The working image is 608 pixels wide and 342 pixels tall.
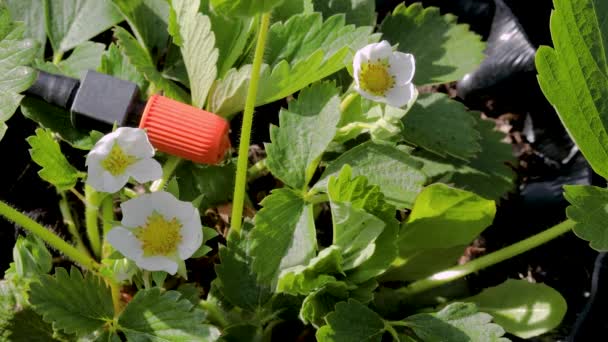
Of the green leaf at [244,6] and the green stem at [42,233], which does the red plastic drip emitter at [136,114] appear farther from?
the green leaf at [244,6]

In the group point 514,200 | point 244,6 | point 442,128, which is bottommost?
point 514,200

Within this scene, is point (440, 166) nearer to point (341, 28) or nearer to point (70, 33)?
point (341, 28)

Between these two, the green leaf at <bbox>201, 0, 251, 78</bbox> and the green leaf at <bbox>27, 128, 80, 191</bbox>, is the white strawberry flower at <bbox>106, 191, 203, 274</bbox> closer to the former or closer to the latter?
the green leaf at <bbox>27, 128, 80, 191</bbox>

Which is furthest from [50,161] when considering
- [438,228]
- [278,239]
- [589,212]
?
[589,212]

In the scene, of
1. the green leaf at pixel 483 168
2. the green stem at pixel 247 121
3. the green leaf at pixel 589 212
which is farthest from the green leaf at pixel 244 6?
the green leaf at pixel 483 168

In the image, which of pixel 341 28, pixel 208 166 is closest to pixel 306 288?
pixel 208 166

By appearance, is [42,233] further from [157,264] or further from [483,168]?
[483,168]
